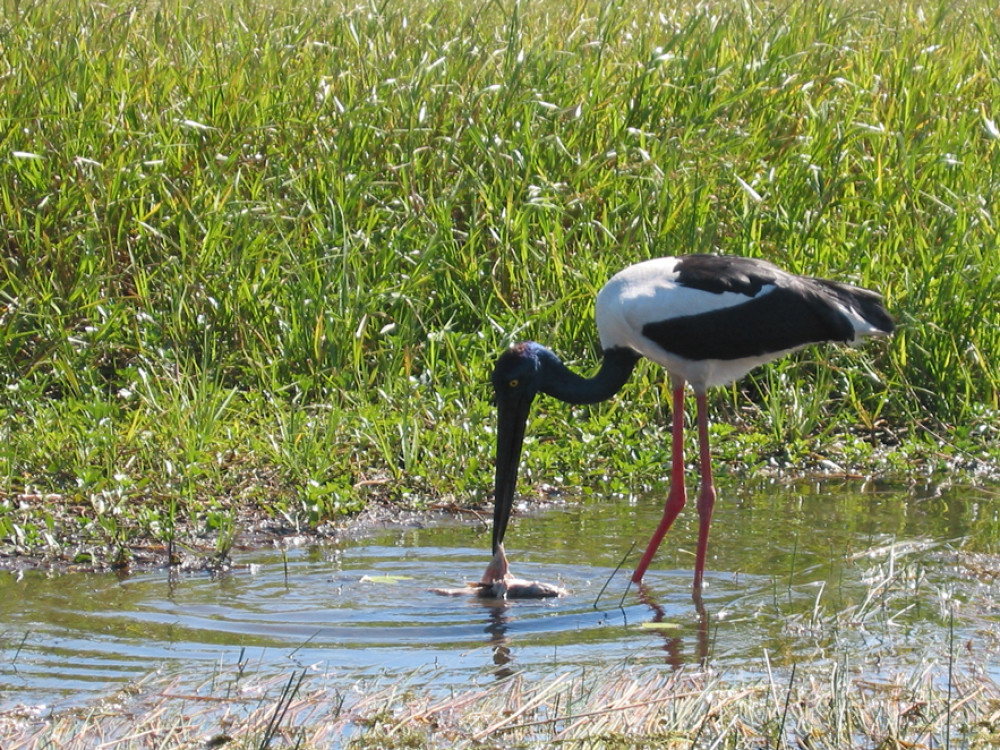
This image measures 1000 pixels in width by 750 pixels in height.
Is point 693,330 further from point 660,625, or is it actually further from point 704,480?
point 660,625

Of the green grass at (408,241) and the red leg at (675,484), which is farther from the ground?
the green grass at (408,241)

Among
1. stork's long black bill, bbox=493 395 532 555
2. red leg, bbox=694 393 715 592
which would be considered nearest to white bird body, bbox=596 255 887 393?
red leg, bbox=694 393 715 592

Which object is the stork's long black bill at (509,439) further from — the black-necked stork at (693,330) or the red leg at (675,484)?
the red leg at (675,484)

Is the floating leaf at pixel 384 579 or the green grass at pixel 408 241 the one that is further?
the green grass at pixel 408 241

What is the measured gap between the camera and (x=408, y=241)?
6.37 meters

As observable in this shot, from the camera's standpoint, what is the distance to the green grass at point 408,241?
538cm

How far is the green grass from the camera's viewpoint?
5379 millimetres

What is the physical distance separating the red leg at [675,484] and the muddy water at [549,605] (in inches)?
4.0

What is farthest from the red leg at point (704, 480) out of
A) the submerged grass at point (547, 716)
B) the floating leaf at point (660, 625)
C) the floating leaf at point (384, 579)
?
the submerged grass at point (547, 716)

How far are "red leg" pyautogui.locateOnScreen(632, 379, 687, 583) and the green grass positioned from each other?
20.2 inches

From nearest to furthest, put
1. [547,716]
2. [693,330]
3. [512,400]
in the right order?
[547,716]
[693,330]
[512,400]

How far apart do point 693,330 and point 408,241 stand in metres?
1.81

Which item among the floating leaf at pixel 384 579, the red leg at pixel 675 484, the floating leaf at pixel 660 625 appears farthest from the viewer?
the red leg at pixel 675 484

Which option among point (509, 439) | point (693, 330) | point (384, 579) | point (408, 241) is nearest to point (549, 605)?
point (384, 579)
